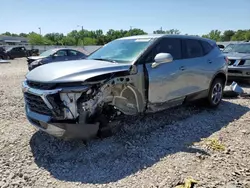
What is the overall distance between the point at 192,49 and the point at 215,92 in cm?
141

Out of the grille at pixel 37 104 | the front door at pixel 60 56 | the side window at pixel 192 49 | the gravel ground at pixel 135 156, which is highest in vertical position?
the side window at pixel 192 49

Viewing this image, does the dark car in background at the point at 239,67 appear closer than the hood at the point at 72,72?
No

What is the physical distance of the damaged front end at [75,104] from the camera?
3371 mm

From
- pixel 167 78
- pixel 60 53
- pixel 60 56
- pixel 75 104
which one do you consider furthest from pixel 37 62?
pixel 75 104

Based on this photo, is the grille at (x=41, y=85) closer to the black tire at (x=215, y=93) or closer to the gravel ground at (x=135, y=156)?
the gravel ground at (x=135, y=156)

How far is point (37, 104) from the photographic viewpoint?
360 centimetres

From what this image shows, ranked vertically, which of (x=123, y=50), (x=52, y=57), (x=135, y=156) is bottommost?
(x=135, y=156)

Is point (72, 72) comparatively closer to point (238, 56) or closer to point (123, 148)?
point (123, 148)

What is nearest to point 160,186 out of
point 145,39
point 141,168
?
point 141,168

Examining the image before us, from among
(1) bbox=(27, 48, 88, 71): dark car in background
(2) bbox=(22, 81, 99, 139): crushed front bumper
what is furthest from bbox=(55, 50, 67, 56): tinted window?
(2) bbox=(22, 81, 99, 139): crushed front bumper

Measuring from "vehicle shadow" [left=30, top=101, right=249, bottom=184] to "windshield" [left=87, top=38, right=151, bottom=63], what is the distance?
1.30 metres

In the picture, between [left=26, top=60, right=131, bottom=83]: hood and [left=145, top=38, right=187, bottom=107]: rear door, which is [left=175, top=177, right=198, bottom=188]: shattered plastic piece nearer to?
[left=145, top=38, right=187, bottom=107]: rear door

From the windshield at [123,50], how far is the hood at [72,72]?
42 centimetres

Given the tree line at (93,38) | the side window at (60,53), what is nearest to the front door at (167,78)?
the side window at (60,53)
